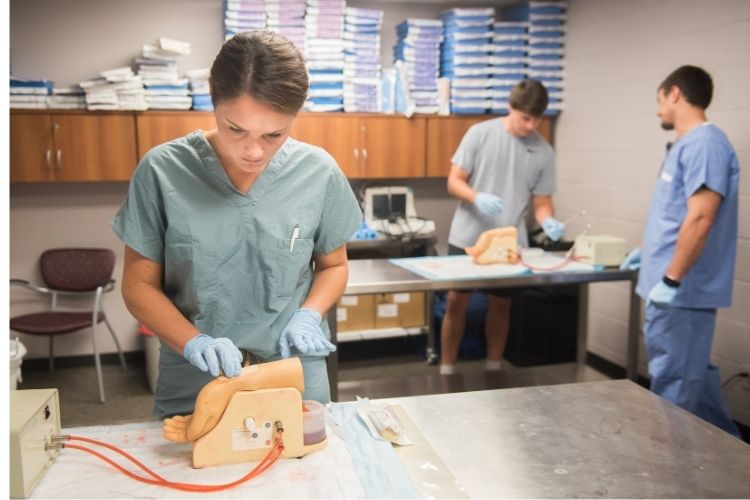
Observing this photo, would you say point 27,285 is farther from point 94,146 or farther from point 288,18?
point 288,18

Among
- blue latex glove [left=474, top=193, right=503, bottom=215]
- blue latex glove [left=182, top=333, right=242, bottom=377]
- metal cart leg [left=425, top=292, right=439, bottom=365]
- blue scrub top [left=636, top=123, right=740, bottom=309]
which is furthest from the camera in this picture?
metal cart leg [left=425, top=292, right=439, bottom=365]

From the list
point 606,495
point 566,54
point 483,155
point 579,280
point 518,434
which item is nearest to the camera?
point 606,495

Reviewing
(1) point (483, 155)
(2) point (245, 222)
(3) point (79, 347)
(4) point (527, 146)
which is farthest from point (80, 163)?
(2) point (245, 222)

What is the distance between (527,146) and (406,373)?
1.60m

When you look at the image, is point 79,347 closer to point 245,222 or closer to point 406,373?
point 406,373

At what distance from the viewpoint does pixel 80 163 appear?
378 centimetres

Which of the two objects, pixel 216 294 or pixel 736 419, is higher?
pixel 216 294

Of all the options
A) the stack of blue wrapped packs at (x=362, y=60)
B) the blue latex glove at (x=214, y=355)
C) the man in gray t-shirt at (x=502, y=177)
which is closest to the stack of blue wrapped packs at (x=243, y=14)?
the stack of blue wrapped packs at (x=362, y=60)

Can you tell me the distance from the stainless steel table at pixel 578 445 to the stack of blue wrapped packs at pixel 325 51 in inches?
113

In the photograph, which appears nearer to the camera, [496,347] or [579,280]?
[579,280]

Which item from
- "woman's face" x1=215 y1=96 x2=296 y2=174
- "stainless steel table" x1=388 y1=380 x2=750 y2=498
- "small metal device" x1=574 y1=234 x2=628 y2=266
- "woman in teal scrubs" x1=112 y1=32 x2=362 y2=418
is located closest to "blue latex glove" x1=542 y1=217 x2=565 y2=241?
"small metal device" x1=574 y1=234 x2=628 y2=266

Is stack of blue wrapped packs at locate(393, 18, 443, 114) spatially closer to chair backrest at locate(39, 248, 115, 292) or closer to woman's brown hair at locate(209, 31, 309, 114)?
chair backrest at locate(39, 248, 115, 292)

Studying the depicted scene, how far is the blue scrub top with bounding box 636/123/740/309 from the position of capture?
2.61 metres

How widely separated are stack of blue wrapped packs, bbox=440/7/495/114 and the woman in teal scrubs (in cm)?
300
